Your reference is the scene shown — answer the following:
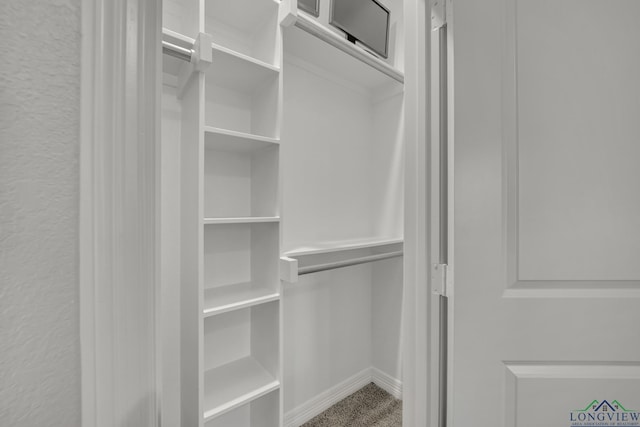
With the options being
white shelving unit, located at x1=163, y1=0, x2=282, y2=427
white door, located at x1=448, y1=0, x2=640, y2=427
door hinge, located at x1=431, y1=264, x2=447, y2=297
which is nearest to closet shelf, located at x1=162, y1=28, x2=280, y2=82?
white shelving unit, located at x1=163, y1=0, x2=282, y2=427

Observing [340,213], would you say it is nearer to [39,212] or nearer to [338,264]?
[338,264]

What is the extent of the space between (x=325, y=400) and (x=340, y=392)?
0.43 ft

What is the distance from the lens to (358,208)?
77.2 inches

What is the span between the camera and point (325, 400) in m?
1.74

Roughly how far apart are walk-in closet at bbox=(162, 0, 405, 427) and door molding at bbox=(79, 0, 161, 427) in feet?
2.52

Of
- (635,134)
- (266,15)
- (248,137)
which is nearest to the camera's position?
(635,134)

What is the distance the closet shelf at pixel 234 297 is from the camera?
1.07 m

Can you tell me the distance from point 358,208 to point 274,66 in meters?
1.08

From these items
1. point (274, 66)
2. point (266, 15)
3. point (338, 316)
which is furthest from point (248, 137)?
point (338, 316)

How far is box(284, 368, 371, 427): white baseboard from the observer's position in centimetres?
160

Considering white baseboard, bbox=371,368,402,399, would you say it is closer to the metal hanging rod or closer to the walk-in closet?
the walk-in closet

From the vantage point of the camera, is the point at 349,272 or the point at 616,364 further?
the point at 349,272

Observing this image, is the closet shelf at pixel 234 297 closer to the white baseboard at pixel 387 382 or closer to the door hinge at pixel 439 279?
the door hinge at pixel 439 279

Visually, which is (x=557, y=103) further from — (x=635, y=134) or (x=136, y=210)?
(x=136, y=210)
